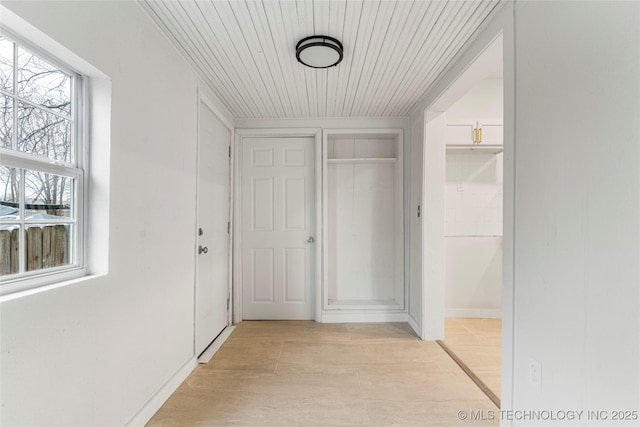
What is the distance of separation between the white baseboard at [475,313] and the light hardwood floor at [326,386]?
824mm

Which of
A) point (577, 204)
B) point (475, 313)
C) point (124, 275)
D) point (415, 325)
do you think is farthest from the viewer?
point (475, 313)

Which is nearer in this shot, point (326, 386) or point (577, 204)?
point (577, 204)

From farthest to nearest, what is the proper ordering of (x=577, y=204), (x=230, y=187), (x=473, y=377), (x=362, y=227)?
(x=362, y=227), (x=230, y=187), (x=473, y=377), (x=577, y=204)

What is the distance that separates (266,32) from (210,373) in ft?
8.03

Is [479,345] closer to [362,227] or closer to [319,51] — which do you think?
[362,227]

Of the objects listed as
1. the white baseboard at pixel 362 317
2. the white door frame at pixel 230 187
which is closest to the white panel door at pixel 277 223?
the white door frame at pixel 230 187

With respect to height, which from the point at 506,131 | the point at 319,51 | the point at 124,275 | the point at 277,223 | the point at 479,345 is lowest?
the point at 479,345

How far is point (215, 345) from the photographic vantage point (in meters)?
2.62

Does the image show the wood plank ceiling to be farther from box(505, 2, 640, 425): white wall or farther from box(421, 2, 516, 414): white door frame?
box(505, 2, 640, 425): white wall

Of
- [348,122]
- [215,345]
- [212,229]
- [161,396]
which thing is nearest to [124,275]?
[161,396]

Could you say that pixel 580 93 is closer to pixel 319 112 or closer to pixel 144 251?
pixel 144 251

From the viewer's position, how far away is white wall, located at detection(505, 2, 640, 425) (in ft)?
2.93

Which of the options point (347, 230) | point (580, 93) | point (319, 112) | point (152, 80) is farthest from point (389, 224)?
point (152, 80)

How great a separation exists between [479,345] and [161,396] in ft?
8.73
